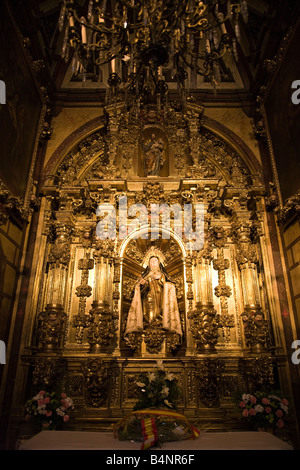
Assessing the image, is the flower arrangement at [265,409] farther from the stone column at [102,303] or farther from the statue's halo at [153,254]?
the statue's halo at [153,254]

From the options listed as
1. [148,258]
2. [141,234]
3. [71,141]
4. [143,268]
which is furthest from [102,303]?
[71,141]

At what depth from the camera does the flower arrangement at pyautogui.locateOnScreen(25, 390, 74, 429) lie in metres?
5.82

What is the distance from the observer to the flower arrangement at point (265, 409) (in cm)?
586

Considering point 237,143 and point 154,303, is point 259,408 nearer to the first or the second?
point 154,303

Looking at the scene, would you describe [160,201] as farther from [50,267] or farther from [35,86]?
[35,86]

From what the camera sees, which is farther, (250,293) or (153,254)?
(153,254)

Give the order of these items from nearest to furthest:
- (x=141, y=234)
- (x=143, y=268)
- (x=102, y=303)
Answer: (x=102, y=303) → (x=141, y=234) → (x=143, y=268)

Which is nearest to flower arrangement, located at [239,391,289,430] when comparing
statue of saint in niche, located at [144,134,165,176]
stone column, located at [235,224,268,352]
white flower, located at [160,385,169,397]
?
stone column, located at [235,224,268,352]

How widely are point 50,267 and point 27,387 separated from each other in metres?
2.77

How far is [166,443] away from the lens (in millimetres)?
3812

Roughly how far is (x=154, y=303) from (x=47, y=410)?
345cm

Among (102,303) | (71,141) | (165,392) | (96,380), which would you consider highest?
(71,141)

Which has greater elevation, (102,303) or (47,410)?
(102,303)

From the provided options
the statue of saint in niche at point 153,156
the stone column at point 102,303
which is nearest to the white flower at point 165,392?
the stone column at point 102,303
